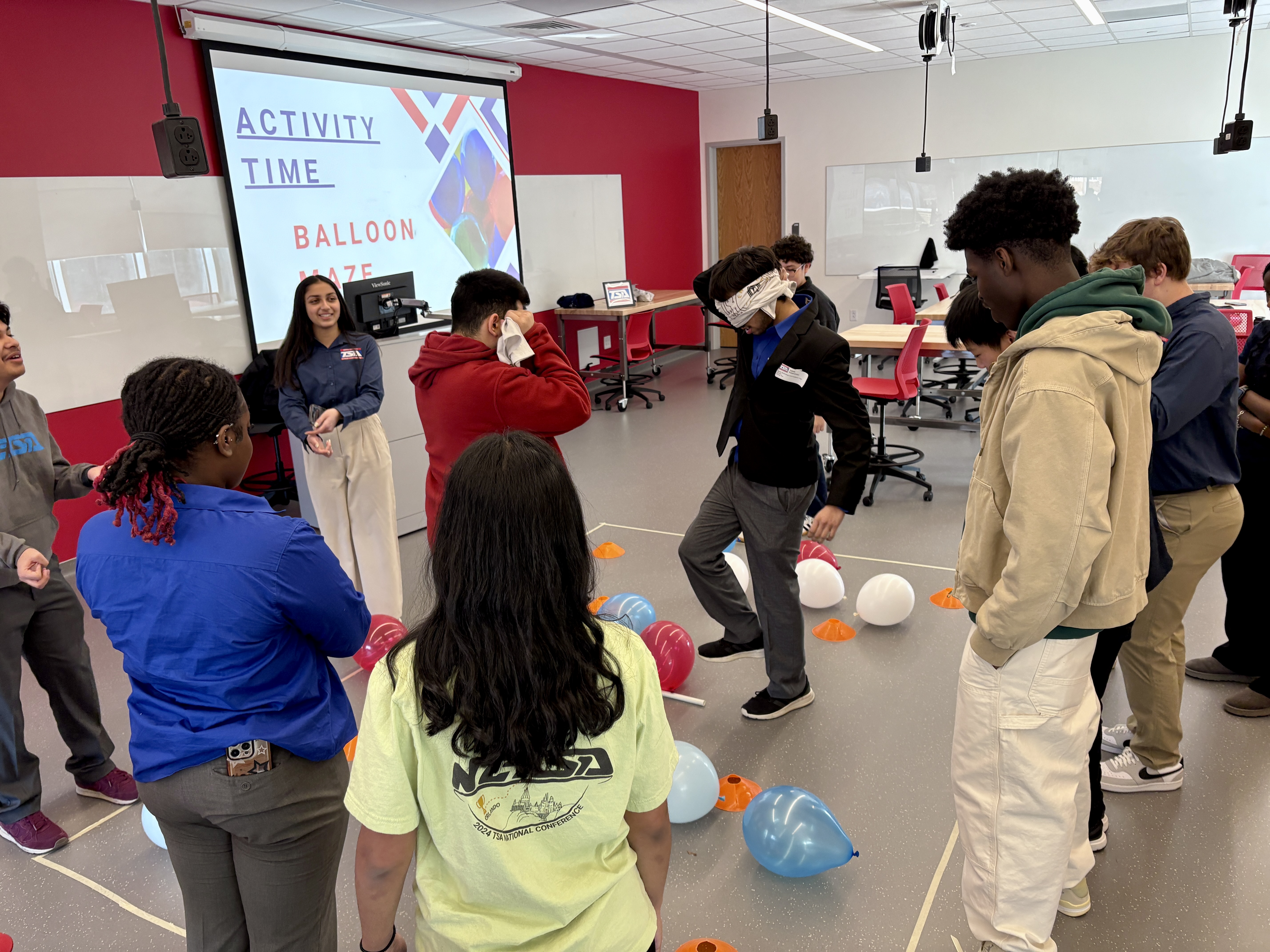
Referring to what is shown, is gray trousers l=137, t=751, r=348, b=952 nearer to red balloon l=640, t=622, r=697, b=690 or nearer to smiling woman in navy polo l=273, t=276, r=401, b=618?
red balloon l=640, t=622, r=697, b=690

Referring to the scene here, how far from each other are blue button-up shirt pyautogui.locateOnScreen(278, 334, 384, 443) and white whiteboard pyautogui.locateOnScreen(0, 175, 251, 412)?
6.32 ft

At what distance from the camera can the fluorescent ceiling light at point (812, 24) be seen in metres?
6.10

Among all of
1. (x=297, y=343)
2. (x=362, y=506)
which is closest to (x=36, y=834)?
(x=362, y=506)

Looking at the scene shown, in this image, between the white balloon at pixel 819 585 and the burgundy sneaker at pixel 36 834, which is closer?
the burgundy sneaker at pixel 36 834

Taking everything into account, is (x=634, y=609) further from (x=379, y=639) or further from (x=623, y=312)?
(x=623, y=312)

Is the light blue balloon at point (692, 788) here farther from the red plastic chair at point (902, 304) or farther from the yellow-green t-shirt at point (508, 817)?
the red plastic chair at point (902, 304)

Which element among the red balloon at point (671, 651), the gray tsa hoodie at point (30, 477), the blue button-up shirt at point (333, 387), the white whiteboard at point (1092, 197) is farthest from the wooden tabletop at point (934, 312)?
the gray tsa hoodie at point (30, 477)

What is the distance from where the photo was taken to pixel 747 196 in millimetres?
11250

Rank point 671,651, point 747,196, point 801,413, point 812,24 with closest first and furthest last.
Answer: point 801,413 → point 671,651 → point 812,24 → point 747,196

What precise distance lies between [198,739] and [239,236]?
499 cm

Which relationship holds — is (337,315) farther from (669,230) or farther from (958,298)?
(669,230)

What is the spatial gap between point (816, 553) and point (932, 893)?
2.14m

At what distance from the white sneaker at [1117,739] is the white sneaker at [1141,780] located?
0.13 meters

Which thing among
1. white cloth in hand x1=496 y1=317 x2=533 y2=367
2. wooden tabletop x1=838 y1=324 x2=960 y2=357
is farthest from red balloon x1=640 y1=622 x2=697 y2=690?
wooden tabletop x1=838 y1=324 x2=960 y2=357
